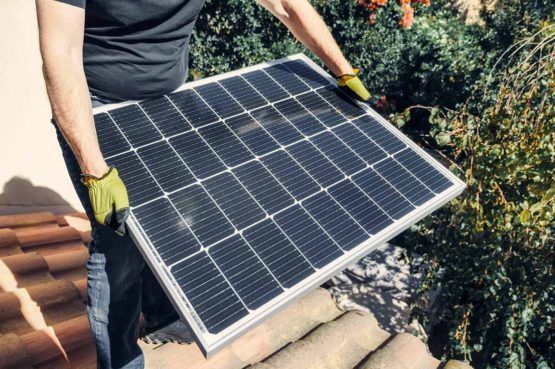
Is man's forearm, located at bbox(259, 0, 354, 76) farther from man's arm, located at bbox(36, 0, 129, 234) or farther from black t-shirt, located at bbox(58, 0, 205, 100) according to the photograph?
man's arm, located at bbox(36, 0, 129, 234)

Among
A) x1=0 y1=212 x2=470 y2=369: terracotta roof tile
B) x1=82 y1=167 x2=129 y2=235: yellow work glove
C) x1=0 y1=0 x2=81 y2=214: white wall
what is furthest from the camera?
x1=0 y1=0 x2=81 y2=214: white wall

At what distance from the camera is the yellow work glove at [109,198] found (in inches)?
94.5

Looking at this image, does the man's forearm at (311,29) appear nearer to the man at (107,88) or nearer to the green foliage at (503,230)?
the man at (107,88)

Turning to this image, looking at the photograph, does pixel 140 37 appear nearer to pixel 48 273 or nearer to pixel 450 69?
pixel 48 273

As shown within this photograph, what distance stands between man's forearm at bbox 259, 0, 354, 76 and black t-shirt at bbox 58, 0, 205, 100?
0.90 m

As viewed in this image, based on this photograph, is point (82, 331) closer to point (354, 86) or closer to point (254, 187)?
point (254, 187)

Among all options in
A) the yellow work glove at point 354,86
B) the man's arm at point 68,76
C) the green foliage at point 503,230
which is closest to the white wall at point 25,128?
the man's arm at point 68,76

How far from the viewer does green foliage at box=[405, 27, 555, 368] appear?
3.79m

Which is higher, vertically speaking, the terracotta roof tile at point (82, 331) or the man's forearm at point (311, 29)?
the man's forearm at point (311, 29)

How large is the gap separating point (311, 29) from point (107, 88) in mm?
1753

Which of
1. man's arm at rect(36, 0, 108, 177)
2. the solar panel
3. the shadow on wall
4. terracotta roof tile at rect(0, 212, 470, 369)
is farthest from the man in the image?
the shadow on wall

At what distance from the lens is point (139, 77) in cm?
303

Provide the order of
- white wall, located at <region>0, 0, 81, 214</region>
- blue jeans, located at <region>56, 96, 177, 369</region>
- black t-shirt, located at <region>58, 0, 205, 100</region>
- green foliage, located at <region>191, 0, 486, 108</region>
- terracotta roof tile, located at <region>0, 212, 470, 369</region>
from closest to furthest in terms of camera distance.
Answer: black t-shirt, located at <region>58, 0, 205, 100</region> → blue jeans, located at <region>56, 96, 177, 369</region> → terracotta roof tile, located at <region>0, 212, 470, 369</region> → white wall, located at <region>0, 0, 81, 214</region> → green foliage, located at <region>191, 0, 486, 108</region>

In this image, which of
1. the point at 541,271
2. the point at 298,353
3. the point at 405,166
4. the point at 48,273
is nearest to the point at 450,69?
the point at 541,271
